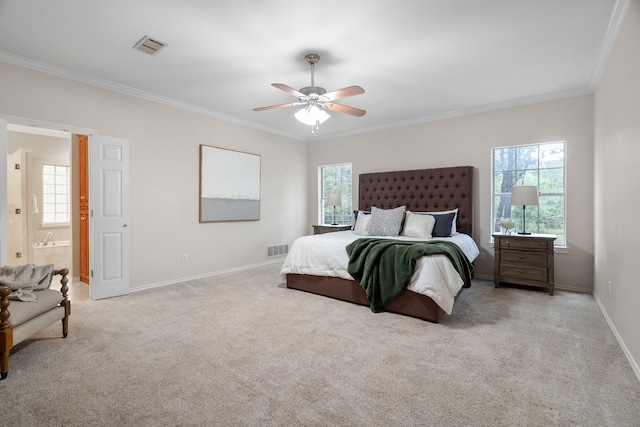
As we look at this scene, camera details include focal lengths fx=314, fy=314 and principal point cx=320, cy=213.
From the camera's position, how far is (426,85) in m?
3.92

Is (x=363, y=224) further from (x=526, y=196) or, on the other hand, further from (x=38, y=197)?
(x=38, y=197)

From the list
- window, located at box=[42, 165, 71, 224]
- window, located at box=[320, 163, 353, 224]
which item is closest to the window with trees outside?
window, located at box=[320, 163, 353, 224]

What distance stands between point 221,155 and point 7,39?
2.69m

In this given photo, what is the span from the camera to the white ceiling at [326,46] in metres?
2.44

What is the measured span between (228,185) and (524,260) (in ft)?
14.8

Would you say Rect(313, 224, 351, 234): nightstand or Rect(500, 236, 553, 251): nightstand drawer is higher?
Rect(313, 224, 351, 234): nightstand

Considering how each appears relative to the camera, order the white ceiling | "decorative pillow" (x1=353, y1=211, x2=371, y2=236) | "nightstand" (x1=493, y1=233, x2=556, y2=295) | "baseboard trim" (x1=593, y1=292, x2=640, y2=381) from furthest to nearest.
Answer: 1. "decorative pillow" (x1=353, y1=211, x2=371, y2=236)
2. "nightstand" (x1=493, y1=233, x2=556, y2=295)
3. the white ceiling
4. "baseboard trim" (x1=593, y1=292, x2=640, y2=381)

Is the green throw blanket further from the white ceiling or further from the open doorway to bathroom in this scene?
the open doorway to bathroom

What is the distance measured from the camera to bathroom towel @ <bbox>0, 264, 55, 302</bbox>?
2303 mm

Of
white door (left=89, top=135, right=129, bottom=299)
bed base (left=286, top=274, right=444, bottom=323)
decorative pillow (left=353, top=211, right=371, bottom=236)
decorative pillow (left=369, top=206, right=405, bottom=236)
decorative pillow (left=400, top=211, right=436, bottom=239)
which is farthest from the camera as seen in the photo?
decorative pillow (left=353, top=211, right=371, bottom=236)

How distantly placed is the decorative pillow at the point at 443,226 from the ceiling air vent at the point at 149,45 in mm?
3922

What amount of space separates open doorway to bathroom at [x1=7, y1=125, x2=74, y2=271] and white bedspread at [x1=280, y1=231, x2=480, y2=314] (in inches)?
144

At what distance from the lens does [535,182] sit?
14.7ft

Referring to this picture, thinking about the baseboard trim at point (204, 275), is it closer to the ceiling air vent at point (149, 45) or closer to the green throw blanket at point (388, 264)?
the green throw blanket at point (388, 264)
